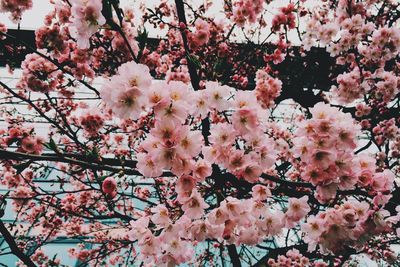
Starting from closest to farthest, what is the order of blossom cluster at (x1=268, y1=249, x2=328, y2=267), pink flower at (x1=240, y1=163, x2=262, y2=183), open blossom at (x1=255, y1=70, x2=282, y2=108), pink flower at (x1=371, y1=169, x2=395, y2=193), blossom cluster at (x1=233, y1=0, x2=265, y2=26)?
pink flower at (x1=240, y1=163, x2=262, y2=183)
pink flower at (x1=371, y1=169, x2=395, y2=193)
open blossom at (x1=255, y1=70, x2=282, y2=108)
blossom cluster at (x1=233, y1=0, x2=265, y2=26)
blossom cluster at (x1=268, y1=249, x2=328, y2=267)

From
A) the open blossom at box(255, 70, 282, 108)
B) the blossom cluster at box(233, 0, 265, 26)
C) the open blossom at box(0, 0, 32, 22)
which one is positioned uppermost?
the blossom cluster at box(233, 0, 265, 26)

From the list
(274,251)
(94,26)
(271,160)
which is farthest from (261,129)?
(274,251)

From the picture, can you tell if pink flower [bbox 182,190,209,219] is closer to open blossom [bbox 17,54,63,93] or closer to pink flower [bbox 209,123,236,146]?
pink flower [bbox 209,123,236,146]

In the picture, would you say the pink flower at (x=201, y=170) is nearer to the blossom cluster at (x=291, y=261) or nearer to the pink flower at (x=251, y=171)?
the pink flower at (x=251, y=171)

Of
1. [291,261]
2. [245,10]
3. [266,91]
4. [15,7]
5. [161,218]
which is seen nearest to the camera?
[161,218]

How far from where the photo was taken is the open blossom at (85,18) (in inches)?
76.4

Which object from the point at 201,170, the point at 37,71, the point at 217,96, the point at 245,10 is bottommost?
the point at 201,170

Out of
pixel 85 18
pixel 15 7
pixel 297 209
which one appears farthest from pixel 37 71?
pixel 297 209

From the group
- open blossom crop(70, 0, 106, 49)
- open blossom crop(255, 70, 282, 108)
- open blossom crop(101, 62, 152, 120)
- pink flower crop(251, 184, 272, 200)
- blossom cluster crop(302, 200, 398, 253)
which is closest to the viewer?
open blossom crop(101, 62, 152, 120)

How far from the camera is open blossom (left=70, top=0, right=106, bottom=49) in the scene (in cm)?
194

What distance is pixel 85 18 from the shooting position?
6.63ft

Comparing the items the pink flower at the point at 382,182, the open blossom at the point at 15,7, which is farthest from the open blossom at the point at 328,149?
the open blossom at the point at 15,7

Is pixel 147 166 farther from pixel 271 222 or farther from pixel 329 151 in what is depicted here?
pixel 271 222

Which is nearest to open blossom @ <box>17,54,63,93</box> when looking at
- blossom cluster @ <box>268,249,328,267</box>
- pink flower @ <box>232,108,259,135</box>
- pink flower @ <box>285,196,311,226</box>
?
pink flower @ <box>232,108,259,135</box>
